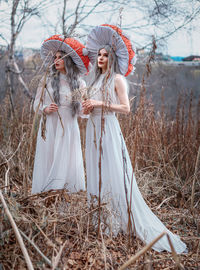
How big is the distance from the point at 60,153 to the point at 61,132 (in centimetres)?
22

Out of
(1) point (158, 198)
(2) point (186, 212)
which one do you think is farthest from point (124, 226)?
(1) point (158, 198)

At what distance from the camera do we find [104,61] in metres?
2.51

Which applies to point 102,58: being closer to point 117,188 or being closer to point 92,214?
point 117,188

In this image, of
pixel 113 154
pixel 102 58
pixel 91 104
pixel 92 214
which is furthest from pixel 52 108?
pixel 92 214

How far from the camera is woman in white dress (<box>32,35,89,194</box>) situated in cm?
292

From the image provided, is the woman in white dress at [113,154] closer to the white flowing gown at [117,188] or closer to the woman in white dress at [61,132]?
the white flowing gown at [117,188]

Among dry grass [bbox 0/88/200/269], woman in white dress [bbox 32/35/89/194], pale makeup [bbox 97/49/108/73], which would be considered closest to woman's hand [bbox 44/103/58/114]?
woman in white dress [bbox 32/35/89/194]

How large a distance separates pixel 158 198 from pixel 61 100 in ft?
5.29

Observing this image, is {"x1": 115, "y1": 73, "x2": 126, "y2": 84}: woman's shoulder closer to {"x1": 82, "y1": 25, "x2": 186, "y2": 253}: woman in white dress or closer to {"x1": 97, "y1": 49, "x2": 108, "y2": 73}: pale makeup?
{"x1": 82, "y1": 25, "x2": 186, "y2": 253}: woman in white dress

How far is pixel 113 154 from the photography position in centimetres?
243

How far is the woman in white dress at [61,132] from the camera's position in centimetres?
292

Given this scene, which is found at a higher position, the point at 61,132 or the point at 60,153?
the point at 61,132

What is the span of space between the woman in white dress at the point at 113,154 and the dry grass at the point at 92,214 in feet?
0.47

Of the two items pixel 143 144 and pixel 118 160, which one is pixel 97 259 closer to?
pixel 118 160
